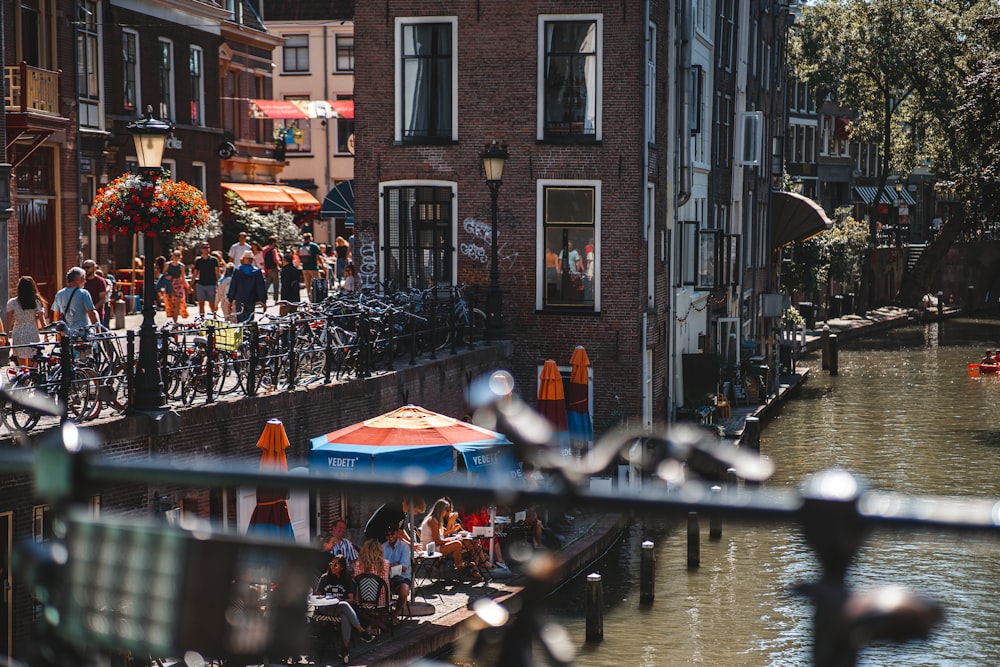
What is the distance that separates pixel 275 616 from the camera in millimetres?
1903

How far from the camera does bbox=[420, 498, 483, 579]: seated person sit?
1814 centimetres

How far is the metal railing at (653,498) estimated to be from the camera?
1.62 m

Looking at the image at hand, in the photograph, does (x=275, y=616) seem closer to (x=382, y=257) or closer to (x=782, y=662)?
(x=782, y=662)

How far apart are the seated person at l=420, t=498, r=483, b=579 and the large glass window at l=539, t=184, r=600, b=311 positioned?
9.72 meters

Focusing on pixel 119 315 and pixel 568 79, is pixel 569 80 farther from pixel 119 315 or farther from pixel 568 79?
pixel 119 315

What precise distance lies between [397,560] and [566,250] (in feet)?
40.3

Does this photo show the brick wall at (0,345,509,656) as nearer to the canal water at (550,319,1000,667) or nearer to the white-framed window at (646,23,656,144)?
the canal water at (550,319,1000,667)

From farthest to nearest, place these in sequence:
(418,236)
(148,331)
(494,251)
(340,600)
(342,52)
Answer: (342,52) < (418,236) < (494,251) < (340,600) < (148,331)

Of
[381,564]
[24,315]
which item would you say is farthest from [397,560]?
[24,315]

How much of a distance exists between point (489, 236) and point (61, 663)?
83.5ft

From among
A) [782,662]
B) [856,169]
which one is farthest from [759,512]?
[856,169]

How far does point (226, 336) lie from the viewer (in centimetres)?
1683

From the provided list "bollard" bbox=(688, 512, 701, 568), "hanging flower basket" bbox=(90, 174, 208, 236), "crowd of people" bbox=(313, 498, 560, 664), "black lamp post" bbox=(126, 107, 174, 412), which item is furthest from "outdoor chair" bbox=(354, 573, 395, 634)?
"bollard" bbox=(688, 512, 701, 568)

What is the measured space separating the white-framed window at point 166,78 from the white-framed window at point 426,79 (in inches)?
352
